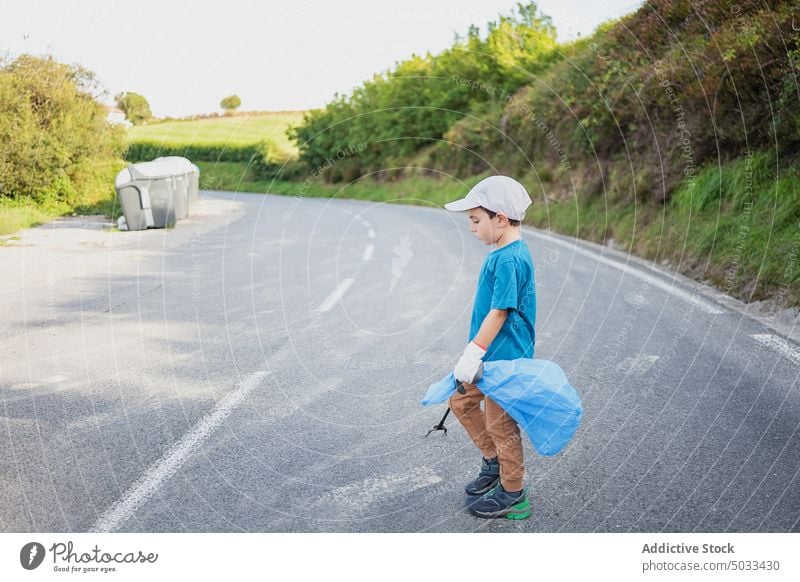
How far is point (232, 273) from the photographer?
34.7 ft

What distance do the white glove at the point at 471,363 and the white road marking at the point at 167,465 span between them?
1.56 metres

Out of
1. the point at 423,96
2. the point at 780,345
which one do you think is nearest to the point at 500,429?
the point at 780,345

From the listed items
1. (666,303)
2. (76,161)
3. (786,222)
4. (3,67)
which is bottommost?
(666,303)

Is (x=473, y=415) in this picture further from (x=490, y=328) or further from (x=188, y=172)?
(x=188, y=172)

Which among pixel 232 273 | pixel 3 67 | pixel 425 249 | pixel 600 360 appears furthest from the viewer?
pixel 3 67

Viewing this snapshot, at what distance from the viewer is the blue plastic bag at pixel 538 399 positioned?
3.33 metres

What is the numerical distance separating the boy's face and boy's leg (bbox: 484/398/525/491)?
0.75m

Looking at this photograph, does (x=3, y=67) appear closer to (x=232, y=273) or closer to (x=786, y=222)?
(x=232, y=273)

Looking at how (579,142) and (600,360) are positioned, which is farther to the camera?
(579,142)

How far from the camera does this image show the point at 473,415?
3658 millimetres

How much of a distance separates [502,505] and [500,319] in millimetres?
850

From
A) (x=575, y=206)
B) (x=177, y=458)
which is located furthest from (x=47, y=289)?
(x=575, y=206)

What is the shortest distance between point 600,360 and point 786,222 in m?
4.77

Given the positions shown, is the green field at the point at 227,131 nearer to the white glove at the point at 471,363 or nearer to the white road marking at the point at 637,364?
the white road marking at the point at 637,364
